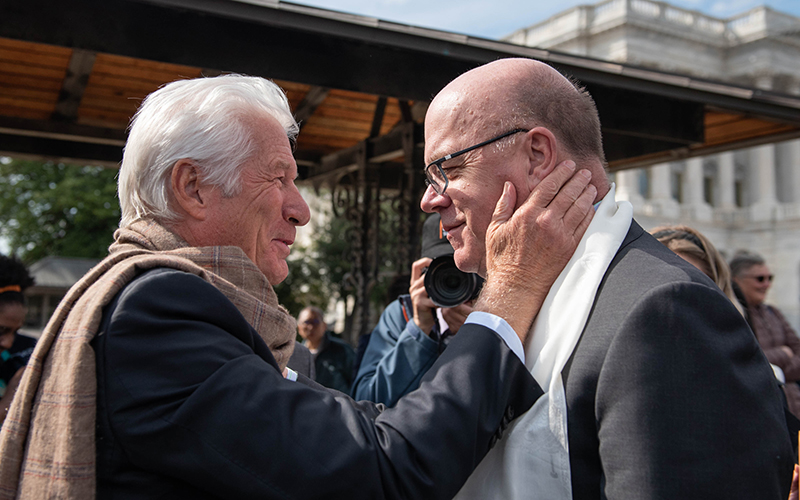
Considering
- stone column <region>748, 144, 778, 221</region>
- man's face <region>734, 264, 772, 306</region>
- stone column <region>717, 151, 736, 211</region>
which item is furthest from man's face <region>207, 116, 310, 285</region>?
stone column <region>717, 151, 736, 211</region>

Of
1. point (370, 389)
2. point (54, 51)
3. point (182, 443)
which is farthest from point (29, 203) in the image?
point (182, 443)

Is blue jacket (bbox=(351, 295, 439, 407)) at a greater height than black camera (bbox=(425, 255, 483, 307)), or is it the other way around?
black camera (bbox=(425, 255, 483, 307))

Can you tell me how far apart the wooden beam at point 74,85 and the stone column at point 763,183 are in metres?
40.1

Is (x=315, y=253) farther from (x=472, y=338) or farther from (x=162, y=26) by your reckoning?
(x=472, y=338)

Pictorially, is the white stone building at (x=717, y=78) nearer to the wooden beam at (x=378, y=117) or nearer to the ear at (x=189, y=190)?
the wooden beam at (x=378, y=117)

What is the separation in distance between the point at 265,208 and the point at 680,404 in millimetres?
1188

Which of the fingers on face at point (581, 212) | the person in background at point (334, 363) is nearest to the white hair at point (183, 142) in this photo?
the fingers on face at point (581, 212)

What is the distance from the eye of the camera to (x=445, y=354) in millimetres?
1643

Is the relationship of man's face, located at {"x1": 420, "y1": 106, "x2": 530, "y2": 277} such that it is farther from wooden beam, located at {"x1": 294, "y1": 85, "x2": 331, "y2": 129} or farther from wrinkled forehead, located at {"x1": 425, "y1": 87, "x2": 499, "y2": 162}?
wooden beam, located at {"x1": 294, "y1": 85, "x2": 331, "y2": 129}

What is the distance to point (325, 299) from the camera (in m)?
21.4

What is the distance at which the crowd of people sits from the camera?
1311mm

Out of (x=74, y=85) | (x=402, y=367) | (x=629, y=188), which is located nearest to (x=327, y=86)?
(x=402, y=367)

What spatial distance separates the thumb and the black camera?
1.08 m

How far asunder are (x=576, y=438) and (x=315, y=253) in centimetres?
2116
